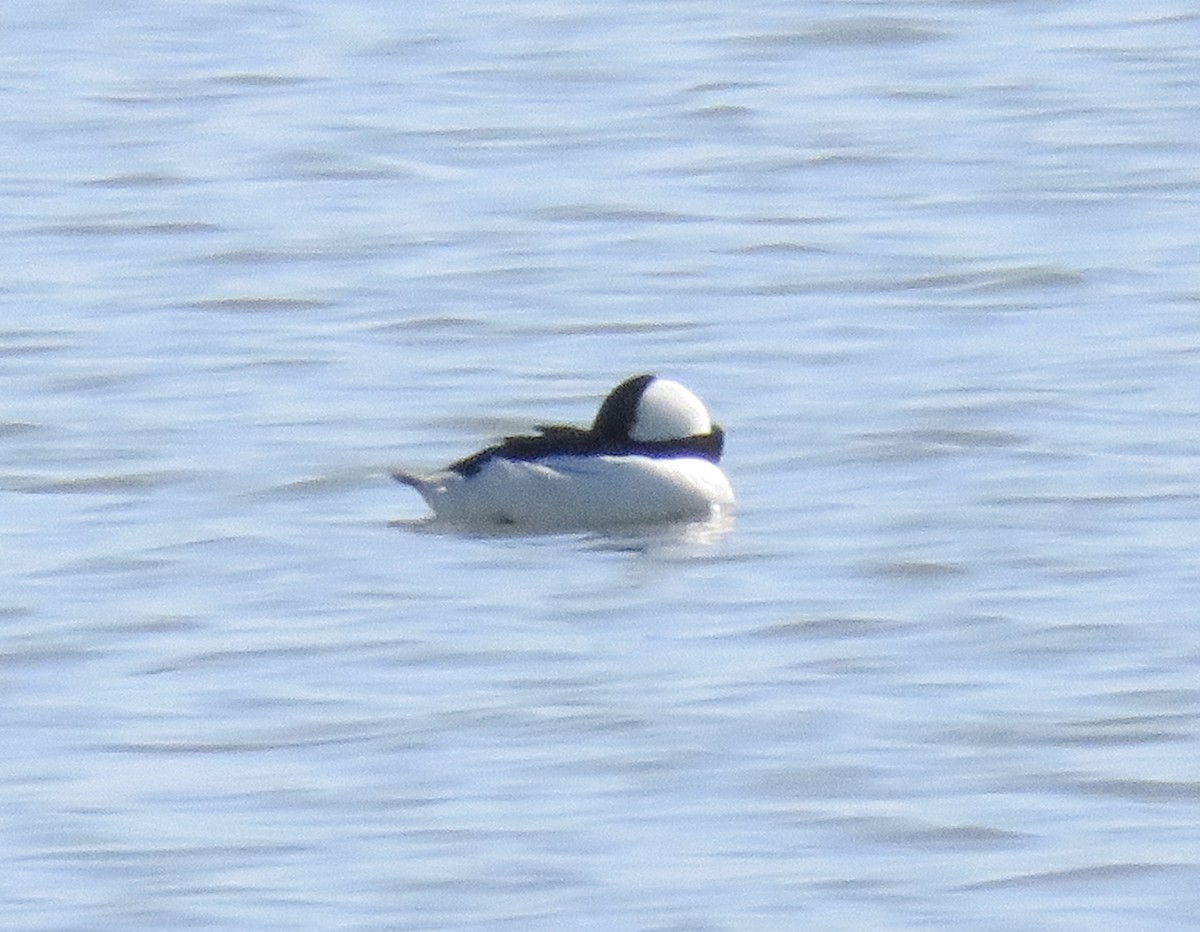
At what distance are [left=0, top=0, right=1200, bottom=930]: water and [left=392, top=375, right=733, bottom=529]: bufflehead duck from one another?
0.15m

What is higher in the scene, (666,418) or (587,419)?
(666,418)

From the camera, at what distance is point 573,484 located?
1266cm

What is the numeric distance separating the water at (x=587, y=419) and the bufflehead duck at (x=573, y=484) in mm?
153

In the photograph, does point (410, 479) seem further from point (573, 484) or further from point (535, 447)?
point (573, 484)

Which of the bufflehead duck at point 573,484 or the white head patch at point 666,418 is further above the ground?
the white head patch at point 666,418

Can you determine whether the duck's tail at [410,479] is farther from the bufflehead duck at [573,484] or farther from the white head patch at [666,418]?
the white head patch at [666,418]

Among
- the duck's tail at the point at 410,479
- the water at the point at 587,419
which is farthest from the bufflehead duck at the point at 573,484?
the water at the point at 587,419

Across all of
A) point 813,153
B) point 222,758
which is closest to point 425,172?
point 813,153

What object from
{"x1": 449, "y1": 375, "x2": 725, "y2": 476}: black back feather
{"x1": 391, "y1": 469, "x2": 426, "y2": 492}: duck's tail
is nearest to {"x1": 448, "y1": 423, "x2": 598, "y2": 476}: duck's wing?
{"x1": 449, "y1": 375, "x2": 725, "y2": 476}: black back feather

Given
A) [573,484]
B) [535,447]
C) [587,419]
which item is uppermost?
[535,447]

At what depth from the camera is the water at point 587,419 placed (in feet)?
29.6

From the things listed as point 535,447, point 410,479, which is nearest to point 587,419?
point 535,447

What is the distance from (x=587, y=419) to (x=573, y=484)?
1865 mm

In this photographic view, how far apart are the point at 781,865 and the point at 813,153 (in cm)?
1115
